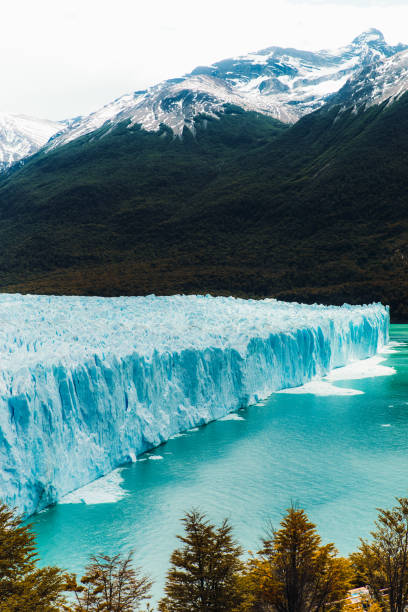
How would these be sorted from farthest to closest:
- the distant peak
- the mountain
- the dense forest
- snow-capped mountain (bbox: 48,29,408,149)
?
1. the distant peak
2. snow-capped mountain (bbox: 48,29,408,149)
3. the mountain
4. the dense forest

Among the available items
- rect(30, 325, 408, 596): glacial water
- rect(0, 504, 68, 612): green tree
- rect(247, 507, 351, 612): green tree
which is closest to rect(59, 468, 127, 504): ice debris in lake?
rect(30, 325, 408, 596): glacial water

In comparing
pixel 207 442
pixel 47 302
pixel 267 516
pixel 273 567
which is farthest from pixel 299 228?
pixel 273 567

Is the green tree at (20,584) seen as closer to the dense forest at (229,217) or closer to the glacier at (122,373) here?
the glacier at (122,373)

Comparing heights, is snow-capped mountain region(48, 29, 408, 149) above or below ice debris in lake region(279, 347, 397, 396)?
above

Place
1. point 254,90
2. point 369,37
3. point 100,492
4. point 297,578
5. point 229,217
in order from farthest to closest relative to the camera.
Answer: point 369,37, point 254,90, point 229,217, point 100,492, point 297,578

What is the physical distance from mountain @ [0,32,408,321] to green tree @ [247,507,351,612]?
3321cm

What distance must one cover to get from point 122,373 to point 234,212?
44.2 meters

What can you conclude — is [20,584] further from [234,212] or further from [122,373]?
[234,212]

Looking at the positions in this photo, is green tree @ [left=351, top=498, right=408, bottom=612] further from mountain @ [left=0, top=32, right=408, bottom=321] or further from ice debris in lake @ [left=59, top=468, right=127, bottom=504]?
mountain @ [left=0, top=32, right=408, bottom=321]

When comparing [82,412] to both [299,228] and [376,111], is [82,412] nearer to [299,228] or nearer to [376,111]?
[299,228]

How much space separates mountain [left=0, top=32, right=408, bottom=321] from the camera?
4144 centimetres

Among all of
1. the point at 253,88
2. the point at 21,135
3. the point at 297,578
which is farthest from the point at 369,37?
the point at 297,578

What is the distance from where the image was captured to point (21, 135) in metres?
172

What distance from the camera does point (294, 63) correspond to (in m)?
154
